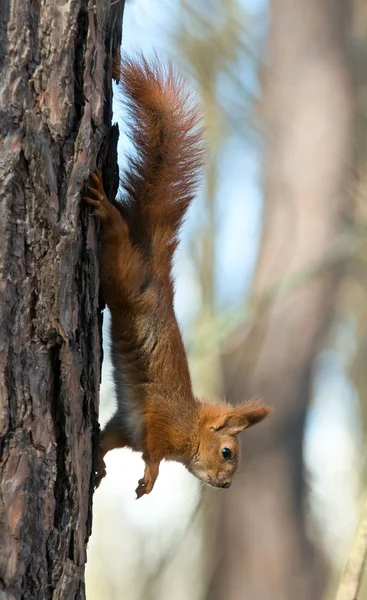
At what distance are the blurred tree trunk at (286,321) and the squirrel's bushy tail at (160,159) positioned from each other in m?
3.14

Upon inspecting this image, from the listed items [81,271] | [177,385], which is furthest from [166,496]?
[81,271]

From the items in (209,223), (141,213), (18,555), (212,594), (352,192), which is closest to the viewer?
(18,555)

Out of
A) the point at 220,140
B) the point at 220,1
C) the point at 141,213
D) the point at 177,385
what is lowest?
the point at 177,385

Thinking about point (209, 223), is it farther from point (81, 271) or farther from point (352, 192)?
point (81, 271)

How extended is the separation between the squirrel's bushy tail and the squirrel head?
782 mm

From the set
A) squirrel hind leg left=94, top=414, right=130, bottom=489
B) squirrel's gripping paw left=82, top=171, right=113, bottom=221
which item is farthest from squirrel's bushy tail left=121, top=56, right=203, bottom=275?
squirrel hind leg left=94, top=414, right=130, bottom=489

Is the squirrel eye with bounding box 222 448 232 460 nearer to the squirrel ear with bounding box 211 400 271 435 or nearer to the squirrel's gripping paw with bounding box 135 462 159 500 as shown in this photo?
the squirrel ear with bounding box 211 400 271 435

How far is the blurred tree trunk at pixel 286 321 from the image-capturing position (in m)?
5.23

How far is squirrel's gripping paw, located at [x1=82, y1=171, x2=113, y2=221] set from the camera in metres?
1.55

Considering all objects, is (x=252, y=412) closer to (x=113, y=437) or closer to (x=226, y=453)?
(x=226, y=453)

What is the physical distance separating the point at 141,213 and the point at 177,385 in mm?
598

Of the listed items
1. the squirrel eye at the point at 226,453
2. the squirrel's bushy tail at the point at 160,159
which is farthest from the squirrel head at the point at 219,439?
the squirrel's bushy tail at the point at 160,159

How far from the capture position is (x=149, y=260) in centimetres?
207

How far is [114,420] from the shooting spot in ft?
7.59
